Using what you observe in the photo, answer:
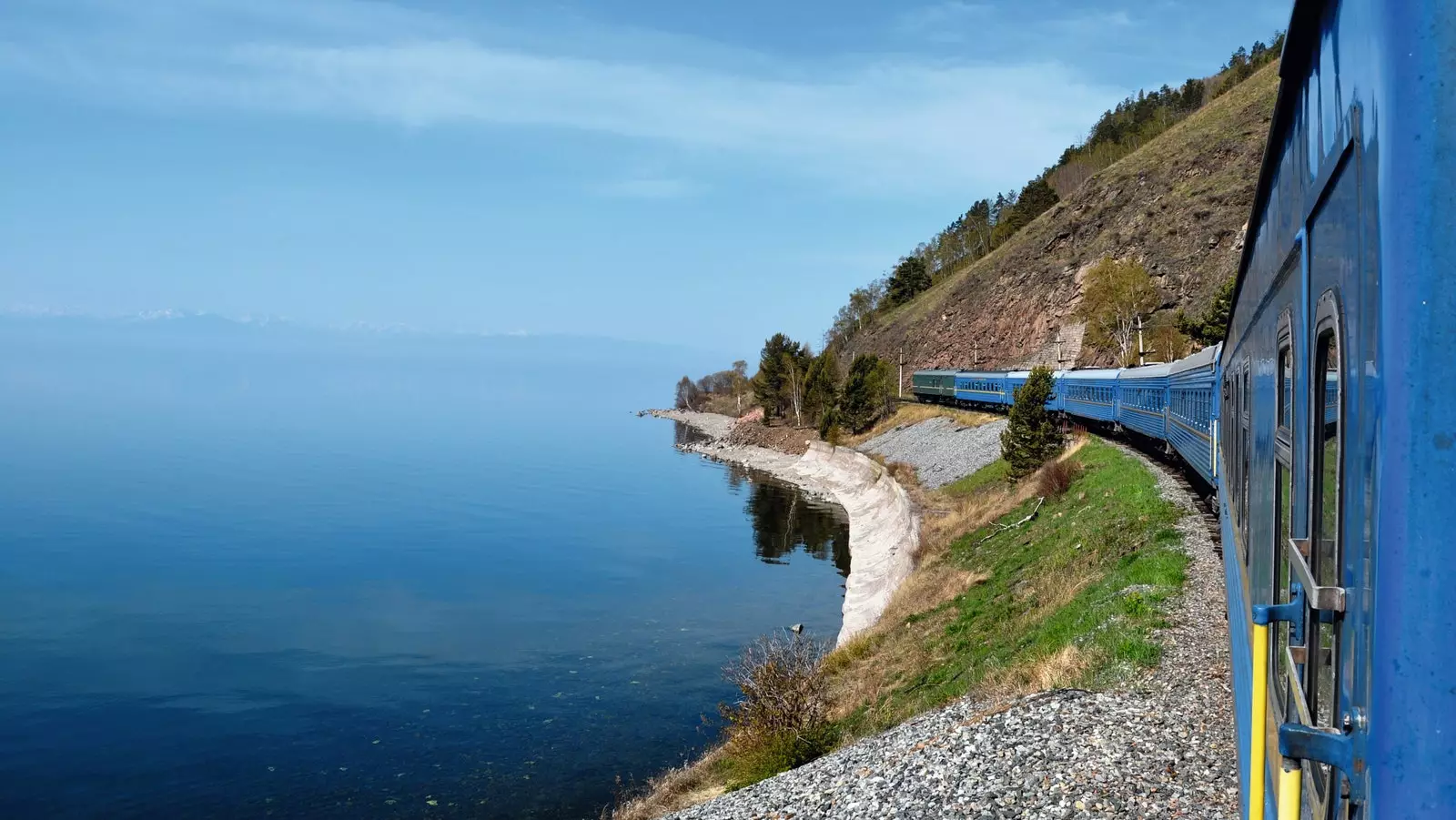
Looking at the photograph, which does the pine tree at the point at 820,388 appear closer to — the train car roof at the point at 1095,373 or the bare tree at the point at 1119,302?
the bare tree at the point at 1119,302

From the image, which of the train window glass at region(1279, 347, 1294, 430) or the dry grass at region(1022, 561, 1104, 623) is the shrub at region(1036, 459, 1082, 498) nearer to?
the dry grass at region(1022, 561, 1104, 623)

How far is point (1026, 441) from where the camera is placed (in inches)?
1332

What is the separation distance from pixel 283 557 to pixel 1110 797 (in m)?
39.1

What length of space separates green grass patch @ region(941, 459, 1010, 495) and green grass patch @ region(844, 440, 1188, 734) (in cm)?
976

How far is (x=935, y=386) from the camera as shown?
69.7m

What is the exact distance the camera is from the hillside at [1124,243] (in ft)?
239

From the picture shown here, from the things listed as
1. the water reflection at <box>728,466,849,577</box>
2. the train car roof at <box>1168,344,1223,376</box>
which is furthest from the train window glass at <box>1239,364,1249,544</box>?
the water reflection at <box>728,466,849,577</box>

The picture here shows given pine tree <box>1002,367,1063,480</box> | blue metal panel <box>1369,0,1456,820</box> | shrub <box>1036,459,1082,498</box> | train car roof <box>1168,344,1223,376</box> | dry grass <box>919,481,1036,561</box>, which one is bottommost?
dry grass <box>919,481,1036,561</box>

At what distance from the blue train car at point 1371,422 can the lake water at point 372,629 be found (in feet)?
54.2

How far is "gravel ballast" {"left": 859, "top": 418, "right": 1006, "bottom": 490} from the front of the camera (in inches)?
1767

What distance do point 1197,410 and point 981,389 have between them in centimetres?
3888

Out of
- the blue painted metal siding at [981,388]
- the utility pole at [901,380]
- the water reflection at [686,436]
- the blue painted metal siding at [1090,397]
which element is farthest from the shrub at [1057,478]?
the water reflection at [686,436]

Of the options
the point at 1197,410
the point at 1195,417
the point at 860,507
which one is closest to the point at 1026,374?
the point at 860,507

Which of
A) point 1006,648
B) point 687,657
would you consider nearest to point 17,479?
point 687,657
